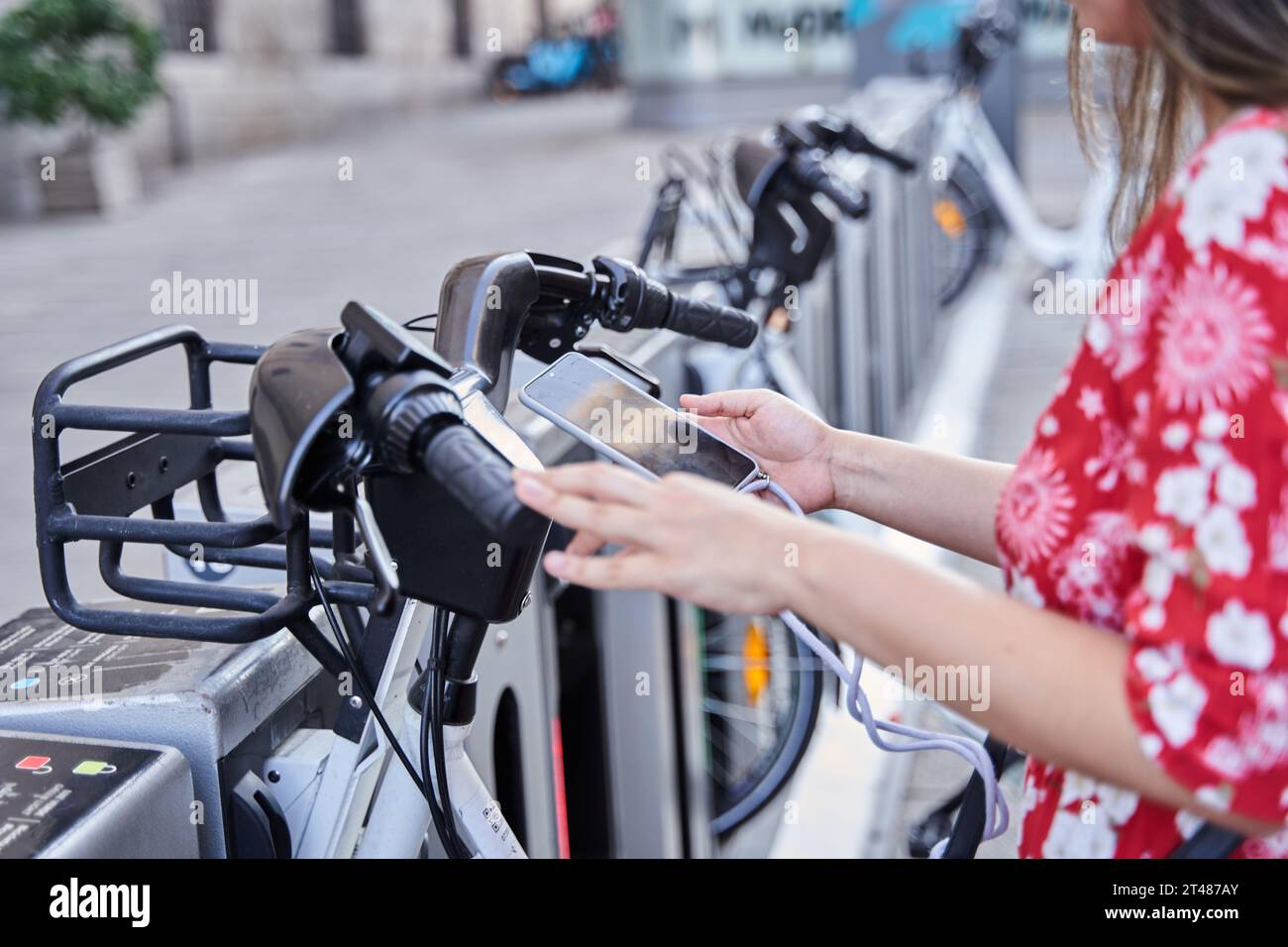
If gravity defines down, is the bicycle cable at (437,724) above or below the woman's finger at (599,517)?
below

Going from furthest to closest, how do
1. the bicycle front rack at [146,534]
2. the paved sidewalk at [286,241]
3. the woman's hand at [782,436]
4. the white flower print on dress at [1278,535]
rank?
the paved sidewalk at [286,241] < the woman's hand at [782,436] < the bicycle front rack at [146,534] < the white flower print on dress at [1278,535]

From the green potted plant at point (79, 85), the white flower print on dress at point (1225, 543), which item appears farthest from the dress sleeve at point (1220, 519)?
the green potted plant at point (79, 85)

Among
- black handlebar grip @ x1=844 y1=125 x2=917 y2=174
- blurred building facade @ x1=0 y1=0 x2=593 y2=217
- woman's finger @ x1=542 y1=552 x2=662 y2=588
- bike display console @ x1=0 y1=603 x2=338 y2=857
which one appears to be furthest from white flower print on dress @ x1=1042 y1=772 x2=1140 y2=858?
blurred building facade @ x1=0 y1=0 x2=593 y2=217

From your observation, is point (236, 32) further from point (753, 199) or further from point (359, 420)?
point (359, 420)

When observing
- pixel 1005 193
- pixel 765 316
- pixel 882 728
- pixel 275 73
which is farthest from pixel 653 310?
pixel 275 73

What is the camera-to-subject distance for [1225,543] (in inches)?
37.4

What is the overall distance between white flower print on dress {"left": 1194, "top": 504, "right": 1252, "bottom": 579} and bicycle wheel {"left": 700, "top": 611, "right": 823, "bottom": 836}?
102 inches

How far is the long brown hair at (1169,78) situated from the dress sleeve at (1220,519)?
0.32 ft

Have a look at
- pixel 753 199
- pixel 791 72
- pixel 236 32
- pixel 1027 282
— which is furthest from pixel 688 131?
pixel 753 199

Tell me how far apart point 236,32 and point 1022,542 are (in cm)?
1663

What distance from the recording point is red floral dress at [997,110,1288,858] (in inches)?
37.3

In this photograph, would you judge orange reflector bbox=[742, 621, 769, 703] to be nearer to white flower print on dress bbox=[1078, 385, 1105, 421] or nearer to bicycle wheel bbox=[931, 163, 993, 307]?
white flower print on dress bbox=[1078, 385, 1105, 421]

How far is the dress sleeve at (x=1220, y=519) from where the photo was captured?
0.95 m

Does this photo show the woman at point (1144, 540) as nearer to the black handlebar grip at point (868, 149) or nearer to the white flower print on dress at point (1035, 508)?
the white flower print on dress at point (1035, 508)
